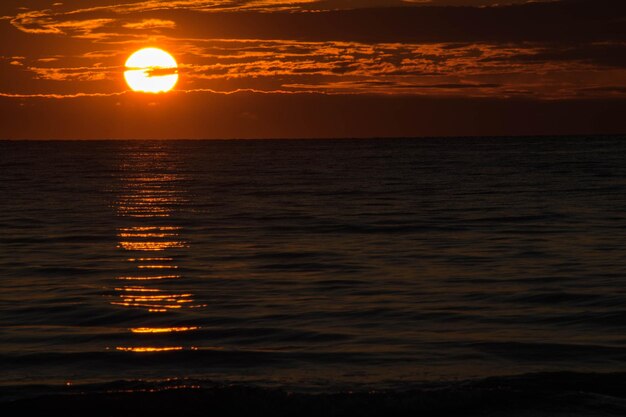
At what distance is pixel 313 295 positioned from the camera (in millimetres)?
18281

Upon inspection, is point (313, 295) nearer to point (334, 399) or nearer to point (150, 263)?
point (150, 263)

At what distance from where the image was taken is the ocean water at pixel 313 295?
1289cm

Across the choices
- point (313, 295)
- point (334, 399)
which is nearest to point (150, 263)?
point (313, 295)

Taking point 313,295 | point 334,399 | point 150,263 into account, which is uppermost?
point 150,263

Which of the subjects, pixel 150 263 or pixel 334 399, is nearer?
pixel 334 399

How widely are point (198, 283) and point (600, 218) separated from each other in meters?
16.7

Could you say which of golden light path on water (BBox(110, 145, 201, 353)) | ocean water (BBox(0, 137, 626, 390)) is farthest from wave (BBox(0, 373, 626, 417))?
golden light path on water (BBox(110, 145, 201, 353))

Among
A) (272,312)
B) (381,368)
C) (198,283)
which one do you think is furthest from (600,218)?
(381,368)

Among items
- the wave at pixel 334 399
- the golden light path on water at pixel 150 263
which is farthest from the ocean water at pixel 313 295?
the wave at pixel 334 399

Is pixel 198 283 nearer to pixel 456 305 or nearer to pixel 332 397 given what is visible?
pixel 456 305

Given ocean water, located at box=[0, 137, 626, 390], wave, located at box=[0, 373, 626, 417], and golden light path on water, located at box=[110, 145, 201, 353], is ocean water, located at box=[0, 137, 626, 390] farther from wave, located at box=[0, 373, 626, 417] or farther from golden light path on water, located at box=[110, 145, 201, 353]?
wave, located at box=[0, 373, 626, 417]

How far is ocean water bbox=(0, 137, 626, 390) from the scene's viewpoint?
1289 cm

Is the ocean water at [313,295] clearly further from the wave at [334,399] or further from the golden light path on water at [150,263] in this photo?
the wave at [334,399]

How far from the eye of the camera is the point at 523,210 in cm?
3741
